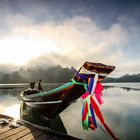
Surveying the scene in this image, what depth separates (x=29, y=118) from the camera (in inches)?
498

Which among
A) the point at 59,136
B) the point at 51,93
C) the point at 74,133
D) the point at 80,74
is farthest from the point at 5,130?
the point at 74,133

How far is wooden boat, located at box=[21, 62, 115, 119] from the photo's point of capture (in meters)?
5.75

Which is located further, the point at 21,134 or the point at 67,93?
the point at 67,93

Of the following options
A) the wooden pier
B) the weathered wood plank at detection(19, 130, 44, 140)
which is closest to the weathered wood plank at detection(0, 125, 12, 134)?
the wooden pier

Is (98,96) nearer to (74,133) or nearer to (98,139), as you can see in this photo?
(98,139)

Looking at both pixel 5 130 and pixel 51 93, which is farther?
pixel 51 93

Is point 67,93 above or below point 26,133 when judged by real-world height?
above

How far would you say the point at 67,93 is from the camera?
7.71m

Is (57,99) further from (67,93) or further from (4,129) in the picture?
(4,129)

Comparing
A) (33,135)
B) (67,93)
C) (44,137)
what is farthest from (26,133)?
(67,93)

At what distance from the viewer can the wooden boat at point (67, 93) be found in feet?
18.9

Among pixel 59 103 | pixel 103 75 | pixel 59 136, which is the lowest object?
pixel 59 136

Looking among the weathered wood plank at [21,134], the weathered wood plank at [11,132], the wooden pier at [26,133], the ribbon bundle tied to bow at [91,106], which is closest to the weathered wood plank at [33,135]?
the wooden pier at [26,133]

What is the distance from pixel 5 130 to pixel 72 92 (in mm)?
3600
